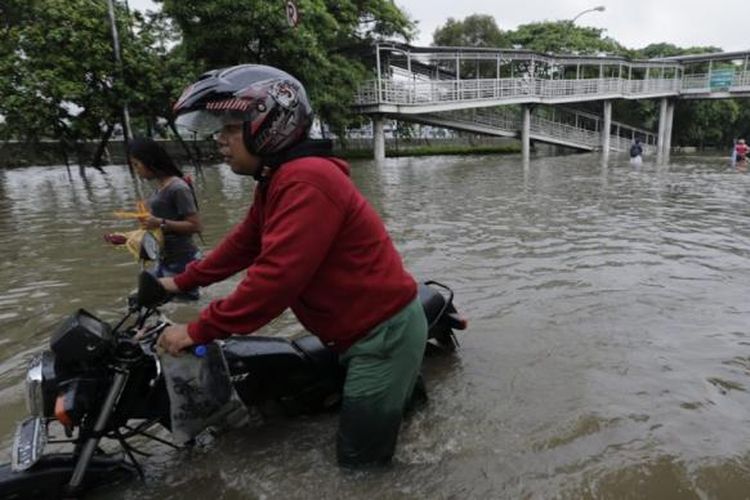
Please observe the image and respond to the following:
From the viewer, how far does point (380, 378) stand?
2.36 m

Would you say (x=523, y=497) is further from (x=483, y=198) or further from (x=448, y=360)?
(x=483, y=198)

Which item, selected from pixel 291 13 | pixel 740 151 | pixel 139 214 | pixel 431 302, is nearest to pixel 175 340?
pixel 431 302

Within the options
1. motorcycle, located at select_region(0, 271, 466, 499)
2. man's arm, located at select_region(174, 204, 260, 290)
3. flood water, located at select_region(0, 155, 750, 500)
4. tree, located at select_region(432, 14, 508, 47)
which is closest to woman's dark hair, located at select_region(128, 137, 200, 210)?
flood water, located at select_region(0, 155, 750, 500)

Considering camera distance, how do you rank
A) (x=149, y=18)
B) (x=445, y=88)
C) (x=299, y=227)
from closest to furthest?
(x=299, y=227) < (x=149, y=18) < (x=445, y=88)

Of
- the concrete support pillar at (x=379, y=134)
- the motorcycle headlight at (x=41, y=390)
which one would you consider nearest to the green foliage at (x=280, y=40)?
the concrete support pillar at (x=379, y=134)

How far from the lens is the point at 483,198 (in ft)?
43.2

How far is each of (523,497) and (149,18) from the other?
23881 millimetres

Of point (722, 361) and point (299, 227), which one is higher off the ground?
point (299, 227)

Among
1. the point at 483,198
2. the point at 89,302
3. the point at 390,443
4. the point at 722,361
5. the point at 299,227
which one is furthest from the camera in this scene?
the point at 483,198

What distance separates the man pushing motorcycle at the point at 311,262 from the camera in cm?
207

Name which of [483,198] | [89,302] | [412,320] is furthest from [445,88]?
[412,320]

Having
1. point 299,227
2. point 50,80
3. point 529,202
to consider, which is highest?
point 50,80

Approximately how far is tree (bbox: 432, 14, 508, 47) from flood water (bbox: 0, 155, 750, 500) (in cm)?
3191

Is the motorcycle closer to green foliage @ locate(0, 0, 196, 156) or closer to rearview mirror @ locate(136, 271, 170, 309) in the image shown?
rearview mirror @ locate(136, 271, 170, 309)
